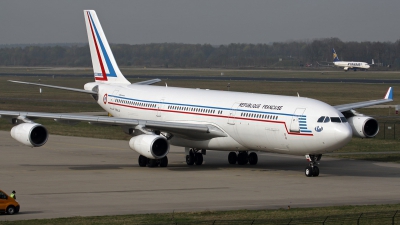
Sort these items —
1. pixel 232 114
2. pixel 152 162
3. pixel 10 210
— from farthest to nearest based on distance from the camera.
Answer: pixel 152 162
pixel 232 114
pixel 10 210

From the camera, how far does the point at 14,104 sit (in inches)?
3551

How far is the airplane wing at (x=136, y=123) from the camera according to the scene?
38.8 metres

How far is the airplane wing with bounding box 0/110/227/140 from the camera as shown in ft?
127

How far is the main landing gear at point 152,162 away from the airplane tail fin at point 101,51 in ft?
32.4

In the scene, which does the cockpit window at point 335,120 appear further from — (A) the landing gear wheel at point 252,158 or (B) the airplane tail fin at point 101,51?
(B) the airplane tail fin at point 101,51

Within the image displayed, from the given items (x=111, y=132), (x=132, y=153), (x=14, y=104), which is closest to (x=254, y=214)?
(x=132, y=153)

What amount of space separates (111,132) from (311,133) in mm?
28989

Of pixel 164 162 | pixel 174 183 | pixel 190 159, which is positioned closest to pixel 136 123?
pixel 164 162

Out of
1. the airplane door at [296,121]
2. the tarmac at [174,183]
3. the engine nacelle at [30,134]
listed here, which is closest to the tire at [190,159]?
the tarmac at [174,183]

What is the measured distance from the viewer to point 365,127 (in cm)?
4041

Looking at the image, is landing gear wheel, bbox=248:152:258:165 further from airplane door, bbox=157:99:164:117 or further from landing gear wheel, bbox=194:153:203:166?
airplane door, bbox=157:99:164:117

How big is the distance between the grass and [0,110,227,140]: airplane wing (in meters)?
13.0

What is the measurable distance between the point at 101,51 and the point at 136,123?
12.1 metres

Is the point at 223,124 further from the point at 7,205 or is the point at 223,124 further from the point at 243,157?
the point at 7,205
